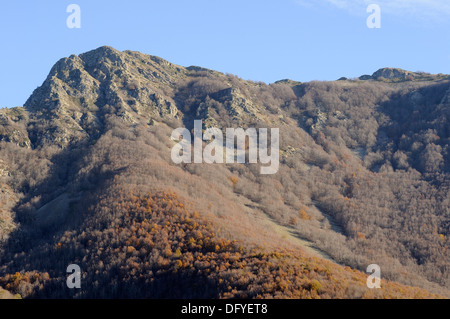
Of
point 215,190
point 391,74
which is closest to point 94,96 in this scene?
point 215,190

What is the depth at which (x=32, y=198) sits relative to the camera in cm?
6156

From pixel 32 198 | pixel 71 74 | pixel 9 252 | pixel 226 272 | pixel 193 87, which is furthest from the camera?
pixel 193 87

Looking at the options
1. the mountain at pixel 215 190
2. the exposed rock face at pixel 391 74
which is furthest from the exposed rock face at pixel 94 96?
the exposed rock face at pixel 391 74

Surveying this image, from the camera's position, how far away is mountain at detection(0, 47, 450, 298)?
3875cm

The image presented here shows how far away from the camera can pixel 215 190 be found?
67.3 meters

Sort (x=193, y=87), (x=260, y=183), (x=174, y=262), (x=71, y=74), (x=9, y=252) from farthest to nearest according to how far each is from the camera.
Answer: (x=193, y=87)
(x=71, y=74)
(x=260, y=183)
(x=9, y=252)
(x=174, y=262)

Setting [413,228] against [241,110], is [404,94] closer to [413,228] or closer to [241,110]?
[241,110]

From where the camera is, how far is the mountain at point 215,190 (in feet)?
127

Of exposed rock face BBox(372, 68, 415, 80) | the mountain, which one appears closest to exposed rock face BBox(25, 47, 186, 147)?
→ the mountain

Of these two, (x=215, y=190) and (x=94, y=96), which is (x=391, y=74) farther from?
(x=94, y=96)

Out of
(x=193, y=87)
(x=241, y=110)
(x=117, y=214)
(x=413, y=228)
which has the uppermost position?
(x=193, y=87)

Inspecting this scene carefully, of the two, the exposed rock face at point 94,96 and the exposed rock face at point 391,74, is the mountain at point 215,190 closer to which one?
the exposed rock face at point 94,96
